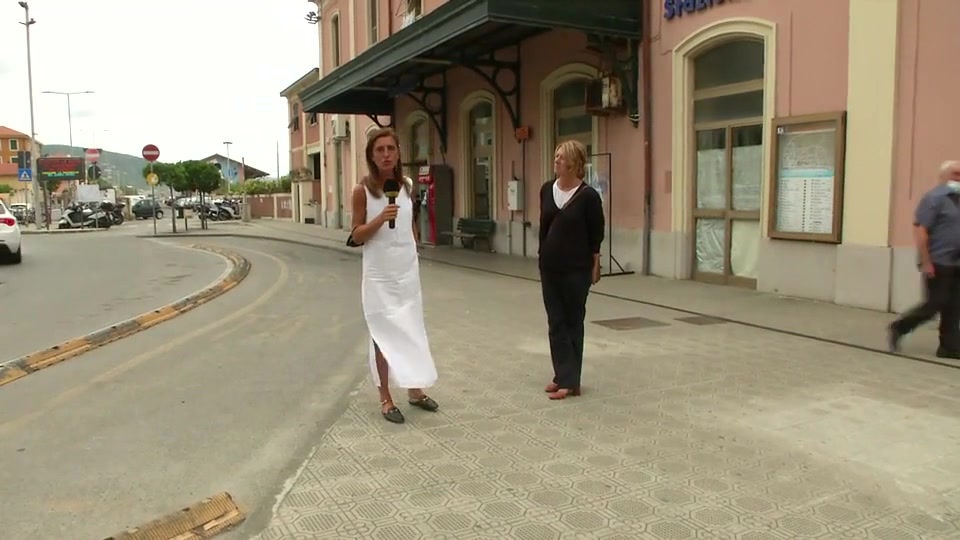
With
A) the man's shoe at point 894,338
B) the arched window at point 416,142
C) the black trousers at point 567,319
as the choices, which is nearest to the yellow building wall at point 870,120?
the man's shoe at point 894,338

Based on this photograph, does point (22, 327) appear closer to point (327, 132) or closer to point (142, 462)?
point (142, 462)

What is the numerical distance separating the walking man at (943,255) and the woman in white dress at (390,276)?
4443 millimetres

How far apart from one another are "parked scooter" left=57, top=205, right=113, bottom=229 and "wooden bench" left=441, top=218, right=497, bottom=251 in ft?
79.8

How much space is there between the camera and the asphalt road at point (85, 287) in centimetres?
877

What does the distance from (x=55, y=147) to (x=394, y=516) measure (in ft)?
571

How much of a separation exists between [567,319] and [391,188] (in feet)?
5.43

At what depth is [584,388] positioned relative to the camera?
19.1 feet

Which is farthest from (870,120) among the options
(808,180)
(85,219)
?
(85,219)

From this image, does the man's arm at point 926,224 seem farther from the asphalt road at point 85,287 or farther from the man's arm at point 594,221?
the asphalt road at point 85,287

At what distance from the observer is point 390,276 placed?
16.4 ft

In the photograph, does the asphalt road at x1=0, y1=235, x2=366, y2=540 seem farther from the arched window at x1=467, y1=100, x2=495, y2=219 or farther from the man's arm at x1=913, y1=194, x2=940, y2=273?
the arched window at x1=467, y1=100, x2=495, y2=219

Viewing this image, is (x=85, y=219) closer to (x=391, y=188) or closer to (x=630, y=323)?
(x=630, y=323)

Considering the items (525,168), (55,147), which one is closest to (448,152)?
(525,168)

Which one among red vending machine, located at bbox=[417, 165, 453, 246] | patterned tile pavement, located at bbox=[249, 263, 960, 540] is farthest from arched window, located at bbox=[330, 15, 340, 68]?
patterned tile pavement, located at bbox=[249, 263, 960, 540]
